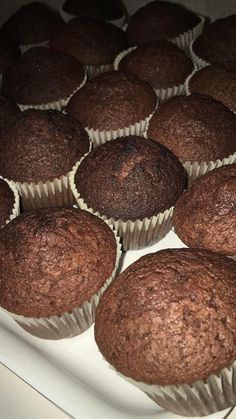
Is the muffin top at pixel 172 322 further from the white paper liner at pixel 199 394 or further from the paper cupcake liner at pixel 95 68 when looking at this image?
the paper cupcake liner at pixel 95 68

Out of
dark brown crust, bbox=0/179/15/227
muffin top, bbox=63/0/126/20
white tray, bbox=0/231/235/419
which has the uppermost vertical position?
muffin top, bbox=63/0/126/20

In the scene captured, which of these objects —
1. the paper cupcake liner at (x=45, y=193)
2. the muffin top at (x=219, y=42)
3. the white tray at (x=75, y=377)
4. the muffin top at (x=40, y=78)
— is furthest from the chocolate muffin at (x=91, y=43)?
the white tray at (x=75, y=377)

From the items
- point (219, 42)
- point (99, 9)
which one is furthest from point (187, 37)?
point (99, 9)

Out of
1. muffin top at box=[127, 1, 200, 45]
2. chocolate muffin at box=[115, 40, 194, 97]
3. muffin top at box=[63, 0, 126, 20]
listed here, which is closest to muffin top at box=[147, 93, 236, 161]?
chocolate muffin at box=[115, 40, 194, 97]

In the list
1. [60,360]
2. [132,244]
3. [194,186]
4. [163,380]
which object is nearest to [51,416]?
[60,360]

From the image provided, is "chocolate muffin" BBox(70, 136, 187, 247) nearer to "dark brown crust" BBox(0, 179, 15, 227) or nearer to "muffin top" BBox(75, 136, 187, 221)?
"muffin top" BBox(75, 136, 187, 221)

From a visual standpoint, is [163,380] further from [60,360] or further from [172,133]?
[172,133]

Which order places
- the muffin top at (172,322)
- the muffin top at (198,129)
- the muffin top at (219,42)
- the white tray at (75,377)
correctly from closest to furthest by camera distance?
the muffin top at (172,322), the white tray at (75,377), the muffin top at (198,129), the muffin top at (219,42)
